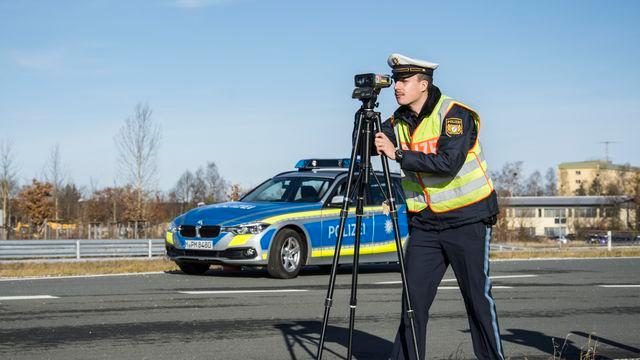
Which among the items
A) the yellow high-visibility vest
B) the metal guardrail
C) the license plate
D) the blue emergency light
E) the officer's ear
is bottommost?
the metal guardrail

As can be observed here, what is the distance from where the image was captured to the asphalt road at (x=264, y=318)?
7098 mm

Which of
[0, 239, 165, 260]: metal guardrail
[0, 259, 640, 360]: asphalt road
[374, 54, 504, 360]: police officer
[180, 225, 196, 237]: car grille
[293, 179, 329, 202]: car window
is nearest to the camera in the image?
[374, 54, 504, 360]: police officer

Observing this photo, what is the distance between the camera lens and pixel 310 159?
16125 millimetres

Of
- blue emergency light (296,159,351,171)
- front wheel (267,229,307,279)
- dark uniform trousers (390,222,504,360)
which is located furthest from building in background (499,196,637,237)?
dark uniform trousers (390,222,504,360)

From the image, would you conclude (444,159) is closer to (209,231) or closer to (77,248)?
(209,231)

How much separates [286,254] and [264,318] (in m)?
5.24

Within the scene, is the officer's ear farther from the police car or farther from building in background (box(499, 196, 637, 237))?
building in background (box(499, 196, 637, 237))

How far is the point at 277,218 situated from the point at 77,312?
17.4ft

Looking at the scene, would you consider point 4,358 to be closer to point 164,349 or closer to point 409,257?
point 164,349

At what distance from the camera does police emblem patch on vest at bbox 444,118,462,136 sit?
205 inches

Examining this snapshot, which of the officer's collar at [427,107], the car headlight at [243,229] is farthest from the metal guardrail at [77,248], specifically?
the officer's collar at [427,107]

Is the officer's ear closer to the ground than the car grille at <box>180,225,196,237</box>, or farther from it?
farther from it

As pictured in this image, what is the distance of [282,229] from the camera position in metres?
14.1

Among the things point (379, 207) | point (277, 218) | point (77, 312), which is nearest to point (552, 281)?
point (379, 207)
